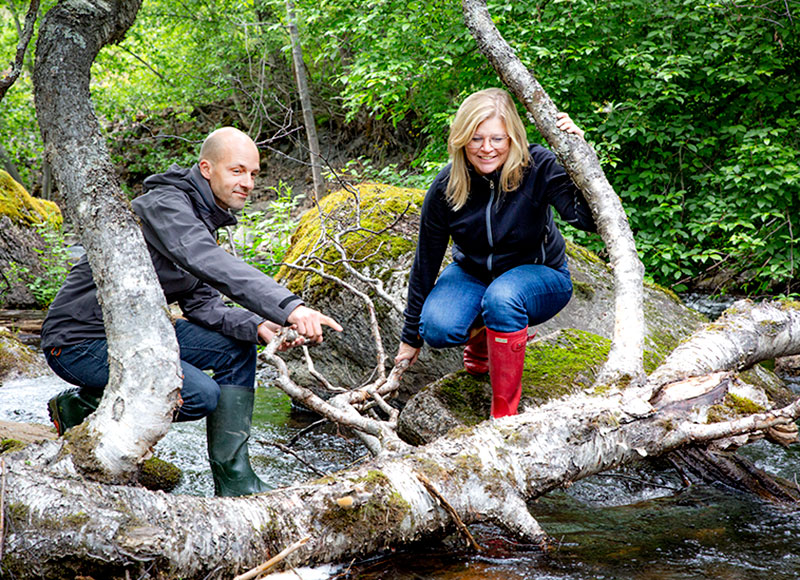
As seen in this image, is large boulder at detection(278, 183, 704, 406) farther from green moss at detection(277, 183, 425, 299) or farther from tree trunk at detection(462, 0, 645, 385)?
tree trunk at detection(462, 0, 645, 385)

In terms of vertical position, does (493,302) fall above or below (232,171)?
below

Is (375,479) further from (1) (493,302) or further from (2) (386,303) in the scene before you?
(2) (386,303)

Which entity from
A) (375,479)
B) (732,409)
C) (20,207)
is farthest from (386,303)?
(20,207)

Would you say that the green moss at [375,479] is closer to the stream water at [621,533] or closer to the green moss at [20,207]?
the stream water at [621,533]

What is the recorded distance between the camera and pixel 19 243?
10664 millimetres

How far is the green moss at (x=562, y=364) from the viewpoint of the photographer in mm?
3594

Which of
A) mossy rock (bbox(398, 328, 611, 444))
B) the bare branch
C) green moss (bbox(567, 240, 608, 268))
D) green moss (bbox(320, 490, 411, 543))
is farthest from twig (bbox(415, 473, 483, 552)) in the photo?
green moss (bbox(567, 240, 608, 268))

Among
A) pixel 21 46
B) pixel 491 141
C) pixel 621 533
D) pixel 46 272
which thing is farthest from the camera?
pixel 46 272

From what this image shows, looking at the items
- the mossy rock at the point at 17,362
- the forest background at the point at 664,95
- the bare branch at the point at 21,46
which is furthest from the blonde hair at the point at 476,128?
the mossy rock at the point at 17,362

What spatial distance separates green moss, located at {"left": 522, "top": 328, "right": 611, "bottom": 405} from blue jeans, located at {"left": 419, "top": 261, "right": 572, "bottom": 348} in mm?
416

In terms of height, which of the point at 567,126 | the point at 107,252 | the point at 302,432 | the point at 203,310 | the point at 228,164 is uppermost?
the point at 567,126

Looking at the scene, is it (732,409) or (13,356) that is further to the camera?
(13,356)

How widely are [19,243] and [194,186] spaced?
9362 millimetres

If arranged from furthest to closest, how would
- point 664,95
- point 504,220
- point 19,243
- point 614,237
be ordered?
point 19,243 < point 664,95 < point 614,237 < point 504,220
